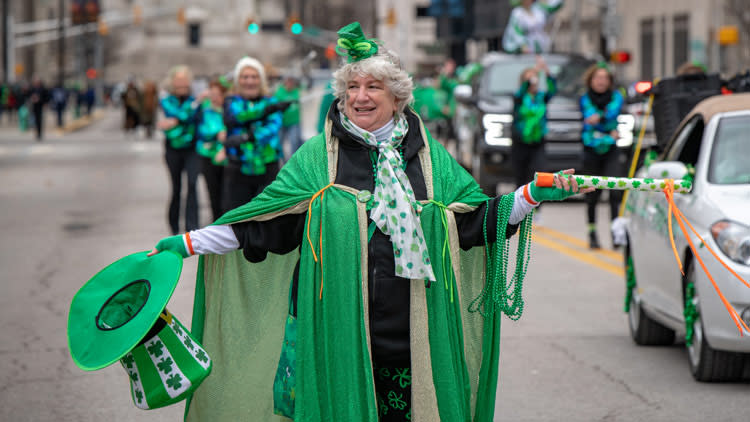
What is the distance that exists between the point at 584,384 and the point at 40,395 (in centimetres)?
301

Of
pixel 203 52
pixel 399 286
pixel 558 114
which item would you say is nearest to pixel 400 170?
pixel 399 286

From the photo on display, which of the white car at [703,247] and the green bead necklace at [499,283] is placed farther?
the white car at [703,247]

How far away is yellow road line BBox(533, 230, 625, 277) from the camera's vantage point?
1187 cm

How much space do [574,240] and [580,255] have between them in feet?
4.09

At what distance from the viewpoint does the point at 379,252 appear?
14.8 ft

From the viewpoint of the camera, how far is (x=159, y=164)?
28781 millimetres

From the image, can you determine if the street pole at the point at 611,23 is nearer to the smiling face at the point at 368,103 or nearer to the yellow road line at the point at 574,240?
the yellow road line at the point at 574,240

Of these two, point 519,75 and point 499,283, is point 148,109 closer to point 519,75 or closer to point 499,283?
point 519,75

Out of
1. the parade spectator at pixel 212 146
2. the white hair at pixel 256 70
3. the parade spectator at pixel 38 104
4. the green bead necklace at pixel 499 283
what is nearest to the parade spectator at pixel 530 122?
the parade spectator at pixel 212 146

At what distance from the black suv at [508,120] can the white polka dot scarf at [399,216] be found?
494 inches

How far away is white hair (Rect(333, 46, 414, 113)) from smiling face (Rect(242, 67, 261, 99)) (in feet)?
22.1

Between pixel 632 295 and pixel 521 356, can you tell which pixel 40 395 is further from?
pixel 632 295

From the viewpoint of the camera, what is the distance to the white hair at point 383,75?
4.55m

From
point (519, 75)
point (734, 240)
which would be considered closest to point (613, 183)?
point (734, 240)
